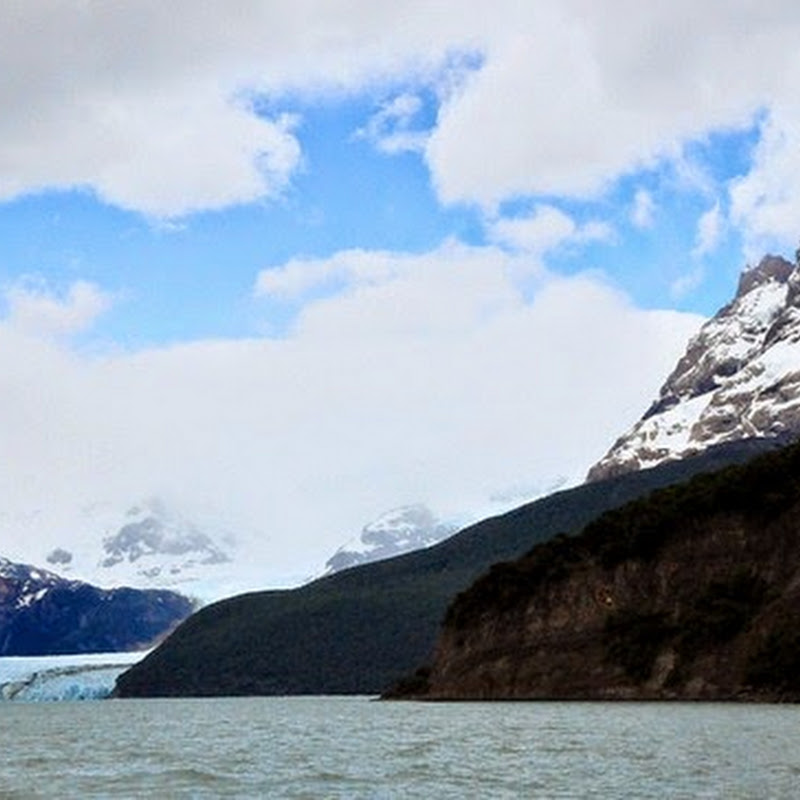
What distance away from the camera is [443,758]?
72.2 metres

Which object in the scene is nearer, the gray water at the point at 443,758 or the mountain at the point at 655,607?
the gray water at the point at 443,758

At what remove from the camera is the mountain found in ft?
466

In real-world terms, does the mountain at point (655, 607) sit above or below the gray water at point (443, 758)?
above

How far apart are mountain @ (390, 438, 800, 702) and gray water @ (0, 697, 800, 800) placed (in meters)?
24.3

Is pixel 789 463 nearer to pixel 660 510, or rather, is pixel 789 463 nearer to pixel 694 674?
pixel 660 510

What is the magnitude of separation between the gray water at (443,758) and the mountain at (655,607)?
79.8ft

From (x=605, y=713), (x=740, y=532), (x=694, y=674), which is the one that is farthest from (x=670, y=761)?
(x=740, y=532)

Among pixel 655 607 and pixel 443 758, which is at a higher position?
pixel 655 607

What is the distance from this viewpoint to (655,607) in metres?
159

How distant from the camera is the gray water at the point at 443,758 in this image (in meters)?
55.1

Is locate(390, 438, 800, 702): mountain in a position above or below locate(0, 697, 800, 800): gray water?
above

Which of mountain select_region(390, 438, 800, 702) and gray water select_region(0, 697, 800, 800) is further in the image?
mountain select_region(390, 438, 800, 702)

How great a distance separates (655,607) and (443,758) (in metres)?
90.2

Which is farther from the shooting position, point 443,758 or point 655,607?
point 655,607
